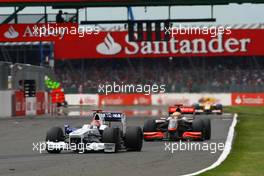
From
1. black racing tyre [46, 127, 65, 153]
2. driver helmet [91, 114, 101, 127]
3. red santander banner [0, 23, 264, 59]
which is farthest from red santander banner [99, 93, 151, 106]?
black racing tyre [46, 127, 65, 153]

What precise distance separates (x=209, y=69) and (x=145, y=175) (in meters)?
52.6

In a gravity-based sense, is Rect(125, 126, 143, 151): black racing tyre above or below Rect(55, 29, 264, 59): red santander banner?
below

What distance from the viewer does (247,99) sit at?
61.7 metres

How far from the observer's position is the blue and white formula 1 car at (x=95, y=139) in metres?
16.6

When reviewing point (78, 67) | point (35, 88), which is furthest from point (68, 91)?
Result: point (35, 88)

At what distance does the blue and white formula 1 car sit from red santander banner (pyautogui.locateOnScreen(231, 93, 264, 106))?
1755 inches

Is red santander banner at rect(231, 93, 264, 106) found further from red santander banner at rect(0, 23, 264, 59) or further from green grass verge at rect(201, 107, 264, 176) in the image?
green grass verge at rect(201, 107, 264, 176)

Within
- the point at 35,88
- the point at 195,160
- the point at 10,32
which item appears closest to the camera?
the point at 195,160

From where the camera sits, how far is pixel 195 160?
1522 cm

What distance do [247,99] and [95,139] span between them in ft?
149

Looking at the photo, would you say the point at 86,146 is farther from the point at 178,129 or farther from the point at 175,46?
the point at 175,46

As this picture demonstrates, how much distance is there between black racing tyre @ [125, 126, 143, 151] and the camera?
1730cm

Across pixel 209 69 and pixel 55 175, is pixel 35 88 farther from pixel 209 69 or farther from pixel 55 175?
pixel 55 175

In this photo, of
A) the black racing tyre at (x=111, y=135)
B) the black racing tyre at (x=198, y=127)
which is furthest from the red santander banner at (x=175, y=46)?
the black racing tyre at (x=111, y=135)
